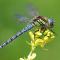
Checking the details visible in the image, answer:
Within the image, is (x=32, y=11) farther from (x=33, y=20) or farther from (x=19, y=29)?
(x=19, y=29)

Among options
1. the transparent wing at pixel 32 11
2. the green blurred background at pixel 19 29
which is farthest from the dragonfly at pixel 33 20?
the green blurred background at pixel 19 29

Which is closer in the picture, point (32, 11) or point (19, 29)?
point (32, 11)

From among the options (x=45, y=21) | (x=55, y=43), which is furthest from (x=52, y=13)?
(x=45, y=21)

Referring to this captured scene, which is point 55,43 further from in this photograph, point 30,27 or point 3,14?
point 30,27

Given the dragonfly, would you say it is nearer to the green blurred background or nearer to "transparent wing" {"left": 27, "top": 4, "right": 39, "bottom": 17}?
"transparent wing" {"left": 27, "top": 4, "right": 39, "bottom": 17}

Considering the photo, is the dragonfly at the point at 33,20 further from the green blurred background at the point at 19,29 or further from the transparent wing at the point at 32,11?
the green blurred background at the point at 19,29

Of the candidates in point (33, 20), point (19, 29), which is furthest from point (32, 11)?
point (19, 29)

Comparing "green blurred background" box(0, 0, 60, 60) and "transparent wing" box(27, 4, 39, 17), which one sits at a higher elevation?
"green blurred background" box(0, 0, 60, 60)

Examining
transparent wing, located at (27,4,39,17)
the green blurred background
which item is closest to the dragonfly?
transparent wing, located at (27,4,39,17)
